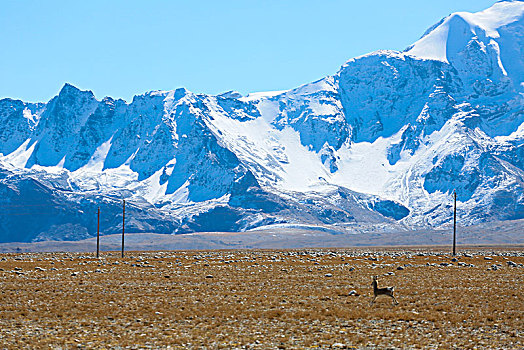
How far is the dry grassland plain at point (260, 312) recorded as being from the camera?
31969 mm

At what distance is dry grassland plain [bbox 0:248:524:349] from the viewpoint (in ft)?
105

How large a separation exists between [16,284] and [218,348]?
29.5 meters

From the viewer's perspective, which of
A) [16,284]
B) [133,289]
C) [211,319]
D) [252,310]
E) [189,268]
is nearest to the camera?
[211,319]

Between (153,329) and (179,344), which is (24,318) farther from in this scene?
(179,344)

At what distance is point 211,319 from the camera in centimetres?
3759

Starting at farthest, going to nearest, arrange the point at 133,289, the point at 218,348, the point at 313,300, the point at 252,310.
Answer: the point at 133,289 → the point at 313,300 → the point at 252,310 → the point at 218,348

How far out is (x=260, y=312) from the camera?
131ft

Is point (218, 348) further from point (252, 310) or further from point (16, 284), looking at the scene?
point (16, 284)

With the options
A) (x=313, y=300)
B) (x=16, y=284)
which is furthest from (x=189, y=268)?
(x=313, y=300)

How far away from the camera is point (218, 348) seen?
30.7 metres

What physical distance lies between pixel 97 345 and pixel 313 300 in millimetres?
16589

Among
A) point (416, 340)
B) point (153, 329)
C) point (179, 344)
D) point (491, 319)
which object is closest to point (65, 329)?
point (153, 329)

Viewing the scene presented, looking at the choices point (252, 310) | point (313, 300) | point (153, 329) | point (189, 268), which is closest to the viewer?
point (153, 329)

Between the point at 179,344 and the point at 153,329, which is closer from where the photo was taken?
the point at 179,344
